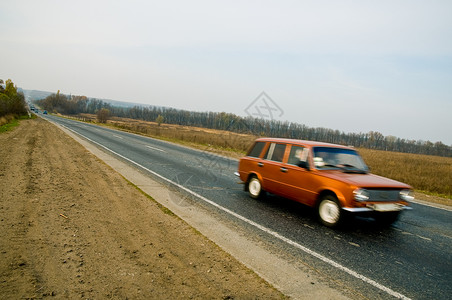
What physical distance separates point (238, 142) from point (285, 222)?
22119 millimetres

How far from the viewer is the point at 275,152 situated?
7.34 m

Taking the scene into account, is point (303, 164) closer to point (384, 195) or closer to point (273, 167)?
point (273, 167)

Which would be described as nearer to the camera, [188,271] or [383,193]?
[188,271]

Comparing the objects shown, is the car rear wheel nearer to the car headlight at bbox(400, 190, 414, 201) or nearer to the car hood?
the car hood

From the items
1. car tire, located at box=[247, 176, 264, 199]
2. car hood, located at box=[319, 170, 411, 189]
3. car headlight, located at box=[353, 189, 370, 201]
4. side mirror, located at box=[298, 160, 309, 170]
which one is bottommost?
car tire, located at box=[247, 176, 264, 199]

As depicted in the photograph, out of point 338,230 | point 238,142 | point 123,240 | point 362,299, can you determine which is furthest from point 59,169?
point 238,142

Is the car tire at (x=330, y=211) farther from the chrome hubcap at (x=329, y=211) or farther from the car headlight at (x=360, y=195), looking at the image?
the car headlight at (x=360, y=195)

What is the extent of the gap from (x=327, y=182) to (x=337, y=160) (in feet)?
3.17

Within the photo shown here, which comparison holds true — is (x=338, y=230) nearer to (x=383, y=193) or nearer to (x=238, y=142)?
(x=383, y=193)

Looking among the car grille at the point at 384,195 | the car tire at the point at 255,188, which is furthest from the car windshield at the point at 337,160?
the car tire at the point at 255,188

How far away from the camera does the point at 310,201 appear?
6082 millimetres

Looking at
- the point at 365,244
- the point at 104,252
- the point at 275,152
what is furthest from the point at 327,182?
the point at 104,252

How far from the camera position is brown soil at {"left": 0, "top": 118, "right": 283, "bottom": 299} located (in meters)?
3.14

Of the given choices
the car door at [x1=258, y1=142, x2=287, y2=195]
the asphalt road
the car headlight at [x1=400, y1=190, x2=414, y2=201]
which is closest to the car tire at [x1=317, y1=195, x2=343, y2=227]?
the asphalt road
